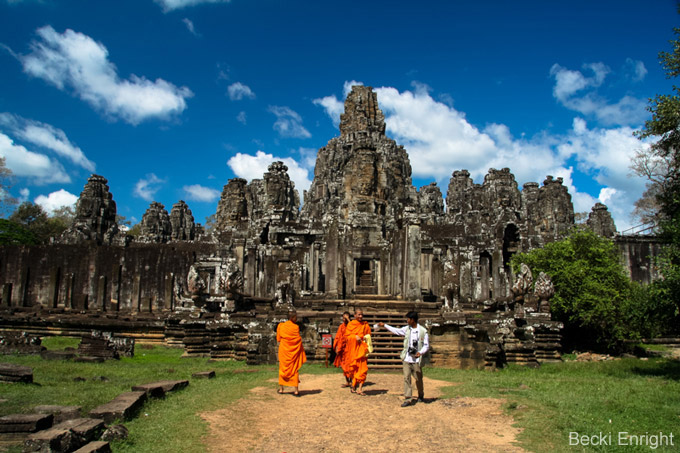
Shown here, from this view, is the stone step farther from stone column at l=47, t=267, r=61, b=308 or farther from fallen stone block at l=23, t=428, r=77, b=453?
stone column at l=47, t=267, r=61, b=308

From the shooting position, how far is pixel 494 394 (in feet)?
29.4

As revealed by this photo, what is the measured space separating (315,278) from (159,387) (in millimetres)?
16151

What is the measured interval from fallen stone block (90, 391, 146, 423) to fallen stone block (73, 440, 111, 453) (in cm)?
107

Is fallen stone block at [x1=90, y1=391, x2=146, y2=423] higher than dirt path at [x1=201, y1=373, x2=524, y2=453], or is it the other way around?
fallen stone block at [x1=90, y1=391, x2=146, y2=423]

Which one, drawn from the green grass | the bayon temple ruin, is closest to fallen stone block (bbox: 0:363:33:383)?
the bayon temple ruin

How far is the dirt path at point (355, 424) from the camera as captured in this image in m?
6.11

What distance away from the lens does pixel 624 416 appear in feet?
22.9

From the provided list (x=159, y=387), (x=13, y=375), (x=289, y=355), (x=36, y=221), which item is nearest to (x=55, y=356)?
(x=13, y=375)

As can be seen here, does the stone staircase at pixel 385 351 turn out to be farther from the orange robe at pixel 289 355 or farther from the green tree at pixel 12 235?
the green tree at pixel 12 235

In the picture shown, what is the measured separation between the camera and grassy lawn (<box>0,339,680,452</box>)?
629cm

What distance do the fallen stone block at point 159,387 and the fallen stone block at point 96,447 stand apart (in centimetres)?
261

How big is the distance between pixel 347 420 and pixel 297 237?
18156 mm

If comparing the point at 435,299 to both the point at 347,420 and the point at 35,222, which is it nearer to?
the point at 347,420

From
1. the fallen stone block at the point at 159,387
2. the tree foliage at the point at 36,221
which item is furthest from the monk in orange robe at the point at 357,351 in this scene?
the tree foliage at the point at 36,221
